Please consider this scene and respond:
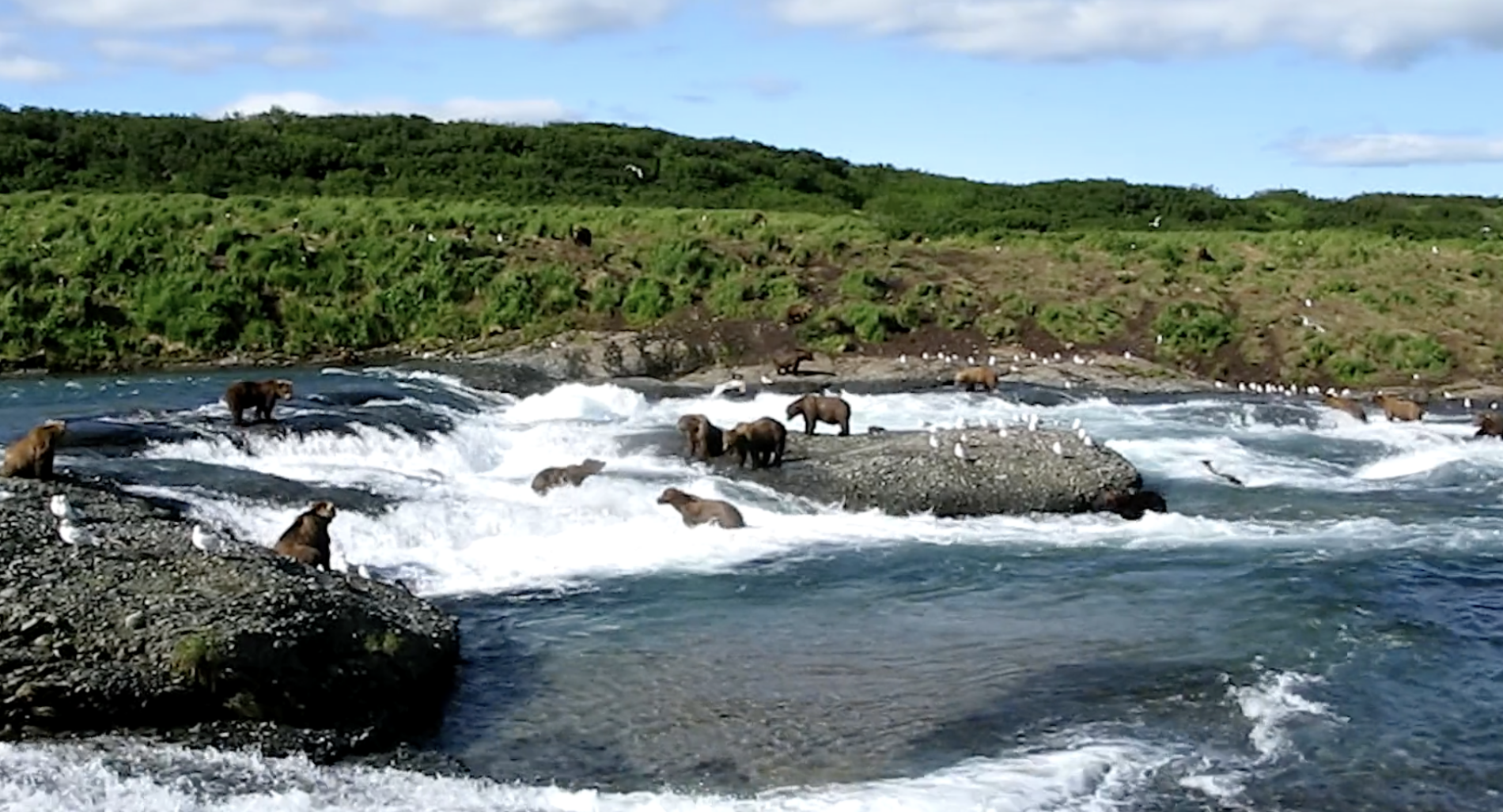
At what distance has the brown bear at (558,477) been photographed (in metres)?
21.1

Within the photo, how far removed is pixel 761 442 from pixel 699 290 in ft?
68.4

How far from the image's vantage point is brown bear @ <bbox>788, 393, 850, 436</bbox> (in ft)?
83.3

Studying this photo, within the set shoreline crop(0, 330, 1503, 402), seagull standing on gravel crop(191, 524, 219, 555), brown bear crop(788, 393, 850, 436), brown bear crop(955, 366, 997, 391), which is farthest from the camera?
shoreline crop(0, 330, 1503, 402)

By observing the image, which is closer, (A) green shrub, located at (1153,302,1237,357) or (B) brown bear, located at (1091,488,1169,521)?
(B) brown bear, located at (1091,488,1169,521)

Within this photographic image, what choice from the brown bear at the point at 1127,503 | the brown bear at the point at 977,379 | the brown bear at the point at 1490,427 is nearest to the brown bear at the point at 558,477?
the brown bear at the point at 1127,503

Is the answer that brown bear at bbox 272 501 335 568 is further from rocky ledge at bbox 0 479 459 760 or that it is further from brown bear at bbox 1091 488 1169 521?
brown bear at bbox 1091 488 1169 521

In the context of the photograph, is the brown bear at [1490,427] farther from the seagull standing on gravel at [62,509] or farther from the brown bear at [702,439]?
the seagull standing on gravel at [62,509]

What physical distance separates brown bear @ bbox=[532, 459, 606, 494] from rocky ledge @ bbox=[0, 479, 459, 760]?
7401 millimetres

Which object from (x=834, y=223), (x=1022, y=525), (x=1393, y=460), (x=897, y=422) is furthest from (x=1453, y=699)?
(x=834, y=223)

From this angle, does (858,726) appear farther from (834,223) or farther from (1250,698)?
(834,223)

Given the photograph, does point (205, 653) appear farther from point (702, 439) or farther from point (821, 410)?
point (821, 410)

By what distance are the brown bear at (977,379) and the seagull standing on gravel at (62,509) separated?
21.3 metres

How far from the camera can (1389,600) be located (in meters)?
15.9

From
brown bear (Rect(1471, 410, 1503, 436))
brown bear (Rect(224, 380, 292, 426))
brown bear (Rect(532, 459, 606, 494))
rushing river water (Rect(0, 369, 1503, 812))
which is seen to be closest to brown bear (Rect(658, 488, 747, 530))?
rushing river water (Rect(0, 369, 1503, 812))
